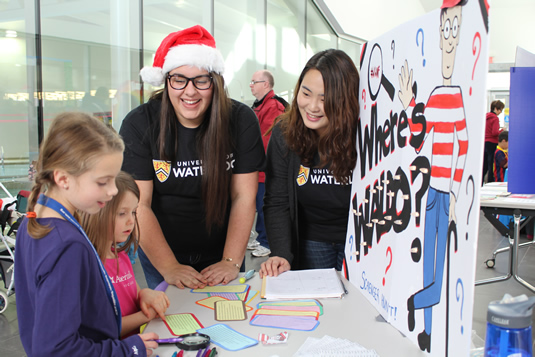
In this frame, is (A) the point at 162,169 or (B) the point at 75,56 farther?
(B) the point at 75,56

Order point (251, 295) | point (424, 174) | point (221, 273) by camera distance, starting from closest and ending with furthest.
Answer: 1. point (424, 174)
2. point (251, 295)
3. point (221, 273)

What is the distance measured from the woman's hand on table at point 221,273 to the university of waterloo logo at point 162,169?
0.33 metres

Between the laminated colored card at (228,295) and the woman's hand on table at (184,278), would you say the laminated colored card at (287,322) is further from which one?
the woman's hand on table at (184,278)

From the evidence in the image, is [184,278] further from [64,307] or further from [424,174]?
[424,174]

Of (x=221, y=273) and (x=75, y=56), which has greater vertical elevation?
(x=75, y=56)

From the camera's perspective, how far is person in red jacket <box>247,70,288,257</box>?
4.38 meters

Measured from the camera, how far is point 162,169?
1512mm

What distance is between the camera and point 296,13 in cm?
798

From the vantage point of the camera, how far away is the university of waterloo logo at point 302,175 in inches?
61.6

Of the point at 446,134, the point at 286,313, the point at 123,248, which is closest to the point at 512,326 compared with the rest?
the point at 446,134

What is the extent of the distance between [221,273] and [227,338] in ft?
1.31

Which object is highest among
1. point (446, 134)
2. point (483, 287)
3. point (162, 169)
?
point (446, 134)

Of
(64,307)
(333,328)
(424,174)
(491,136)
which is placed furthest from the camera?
(491,136)

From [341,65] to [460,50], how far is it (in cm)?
57
